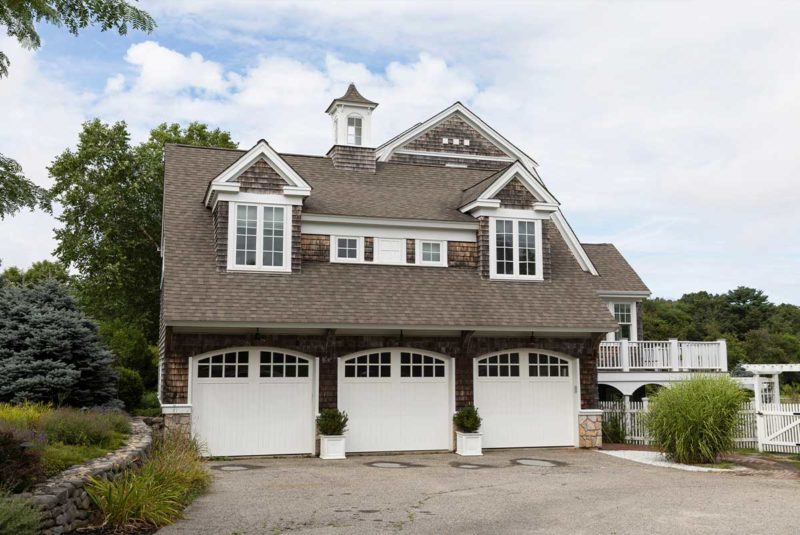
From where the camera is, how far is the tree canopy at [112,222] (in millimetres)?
28750

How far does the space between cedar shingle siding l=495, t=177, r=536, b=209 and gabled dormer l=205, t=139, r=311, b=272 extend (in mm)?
4943

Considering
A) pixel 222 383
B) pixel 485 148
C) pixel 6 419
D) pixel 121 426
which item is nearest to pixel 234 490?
pixel 121 426

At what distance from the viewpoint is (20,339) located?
1552cm

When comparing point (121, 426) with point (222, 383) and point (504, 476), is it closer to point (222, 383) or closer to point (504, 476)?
point (222, 383)

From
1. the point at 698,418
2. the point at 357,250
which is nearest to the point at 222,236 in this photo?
the point at 357,250

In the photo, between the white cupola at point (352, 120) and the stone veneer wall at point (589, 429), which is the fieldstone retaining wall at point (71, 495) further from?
the white cupola at point (352, 120)

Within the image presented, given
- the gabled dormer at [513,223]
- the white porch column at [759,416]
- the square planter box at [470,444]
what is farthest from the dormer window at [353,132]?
the white porch column at [759,416]

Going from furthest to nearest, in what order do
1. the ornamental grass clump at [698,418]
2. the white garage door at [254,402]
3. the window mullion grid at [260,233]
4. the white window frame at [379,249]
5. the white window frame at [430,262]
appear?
the white window frame at [430,262], the white window frame at [379,249], the window mullion grid at [260,233], the white garage door at [254,402], the ornamental grass clump at [698,418]

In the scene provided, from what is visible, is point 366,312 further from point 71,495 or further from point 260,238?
point 71,495

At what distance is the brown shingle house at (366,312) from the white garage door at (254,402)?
30 mm

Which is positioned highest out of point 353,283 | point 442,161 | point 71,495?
point 442,161

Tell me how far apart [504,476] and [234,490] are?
188 inches

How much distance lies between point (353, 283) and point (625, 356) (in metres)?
8.96

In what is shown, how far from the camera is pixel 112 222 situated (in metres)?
29.0
